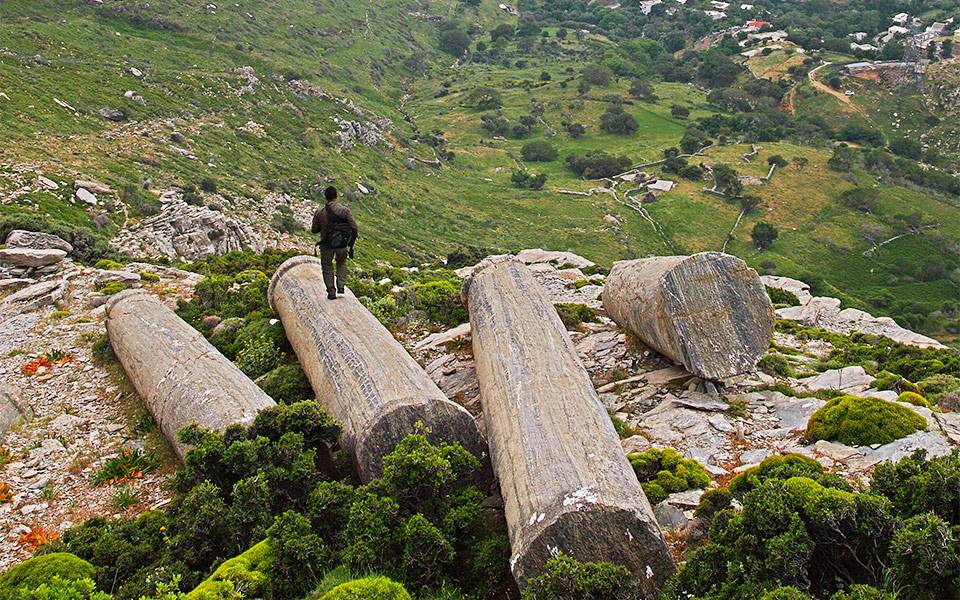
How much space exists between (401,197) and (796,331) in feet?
160

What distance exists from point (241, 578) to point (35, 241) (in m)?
18.7

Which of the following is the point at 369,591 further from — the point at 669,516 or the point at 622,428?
the point at 622,428

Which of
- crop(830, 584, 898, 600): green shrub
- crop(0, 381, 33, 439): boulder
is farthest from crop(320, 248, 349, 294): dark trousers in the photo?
crop(830, 584, 898, 600): green shrub

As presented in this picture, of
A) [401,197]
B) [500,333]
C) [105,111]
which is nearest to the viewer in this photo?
[500,333]

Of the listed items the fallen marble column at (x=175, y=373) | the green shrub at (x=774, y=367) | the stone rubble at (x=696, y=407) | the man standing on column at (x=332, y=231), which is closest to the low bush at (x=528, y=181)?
the stone rubble at (x=696, y=407)

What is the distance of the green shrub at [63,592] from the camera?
5.65 m

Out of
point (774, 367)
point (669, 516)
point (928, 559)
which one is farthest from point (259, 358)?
point (928, 559)

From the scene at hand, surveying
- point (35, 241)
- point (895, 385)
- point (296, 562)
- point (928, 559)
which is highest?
point (928, 559)

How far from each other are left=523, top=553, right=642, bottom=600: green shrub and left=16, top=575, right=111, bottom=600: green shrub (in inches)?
163

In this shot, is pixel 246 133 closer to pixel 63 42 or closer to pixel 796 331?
pixel 63 42

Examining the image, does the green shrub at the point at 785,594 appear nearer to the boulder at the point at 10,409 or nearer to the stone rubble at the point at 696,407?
the stone rubble at the point at 696,407

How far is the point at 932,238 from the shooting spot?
213 feet

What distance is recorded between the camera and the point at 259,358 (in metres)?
12.8

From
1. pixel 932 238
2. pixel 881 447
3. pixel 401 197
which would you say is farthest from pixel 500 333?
pixel 932 238
